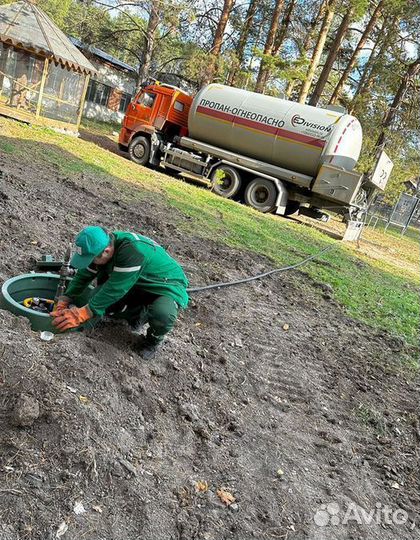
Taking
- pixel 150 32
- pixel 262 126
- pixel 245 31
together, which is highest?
pixel 245 31

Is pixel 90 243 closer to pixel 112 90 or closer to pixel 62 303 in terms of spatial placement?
pixel 62 303

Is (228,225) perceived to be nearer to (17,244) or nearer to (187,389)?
(17,244)

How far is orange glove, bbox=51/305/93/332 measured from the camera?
10.5 feet

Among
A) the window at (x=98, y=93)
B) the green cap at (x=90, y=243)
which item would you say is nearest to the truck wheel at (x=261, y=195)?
the green cap at (x=90, y=243)

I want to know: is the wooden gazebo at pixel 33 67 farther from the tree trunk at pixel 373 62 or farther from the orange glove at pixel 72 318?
the orange glove at pixel 72 318

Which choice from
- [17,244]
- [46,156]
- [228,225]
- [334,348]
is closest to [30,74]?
[46,156]

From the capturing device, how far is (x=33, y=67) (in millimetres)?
16141

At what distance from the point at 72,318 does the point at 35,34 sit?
16.1m

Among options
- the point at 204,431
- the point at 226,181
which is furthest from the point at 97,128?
the point at 204,431

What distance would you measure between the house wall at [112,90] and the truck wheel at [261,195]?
23502mm

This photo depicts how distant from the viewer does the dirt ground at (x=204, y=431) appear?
230 centimetres

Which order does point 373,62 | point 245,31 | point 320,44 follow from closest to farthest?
point 320,44 → point 373,62 → point 245,31

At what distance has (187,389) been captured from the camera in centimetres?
349

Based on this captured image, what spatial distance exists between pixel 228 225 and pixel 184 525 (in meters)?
7.90
